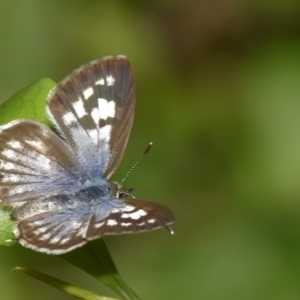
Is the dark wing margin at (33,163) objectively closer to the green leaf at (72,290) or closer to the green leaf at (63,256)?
the green leaf at (63,256)

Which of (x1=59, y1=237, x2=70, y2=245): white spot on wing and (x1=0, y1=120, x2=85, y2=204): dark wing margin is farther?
(x1=0, y1=120, x2=85, y2=204): dark wing margin

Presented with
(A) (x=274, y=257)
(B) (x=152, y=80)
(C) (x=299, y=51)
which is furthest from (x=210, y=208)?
(C) (x=299, y=51)

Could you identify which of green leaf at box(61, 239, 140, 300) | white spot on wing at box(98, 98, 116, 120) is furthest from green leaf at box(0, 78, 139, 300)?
white spot on wing at box(98, 98, 116, 120)

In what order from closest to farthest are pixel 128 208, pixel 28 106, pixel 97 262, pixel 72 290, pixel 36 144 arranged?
pixel 72 290 → pixel 97 262 → pixel 128 208 → pixel 28 106 → pixel 36 144

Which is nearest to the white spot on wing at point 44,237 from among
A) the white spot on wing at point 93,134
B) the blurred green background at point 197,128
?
the white spot on wing at point 93,134

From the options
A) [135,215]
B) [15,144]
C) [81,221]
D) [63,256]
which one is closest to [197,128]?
[15,144]

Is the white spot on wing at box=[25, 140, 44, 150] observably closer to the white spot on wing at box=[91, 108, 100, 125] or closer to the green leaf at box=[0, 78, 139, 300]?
the green leaf at box=[0, 78, 139, 300]

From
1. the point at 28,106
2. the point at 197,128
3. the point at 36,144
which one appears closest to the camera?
the point at 28,106

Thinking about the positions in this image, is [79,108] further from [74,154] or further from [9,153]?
[9,153]
